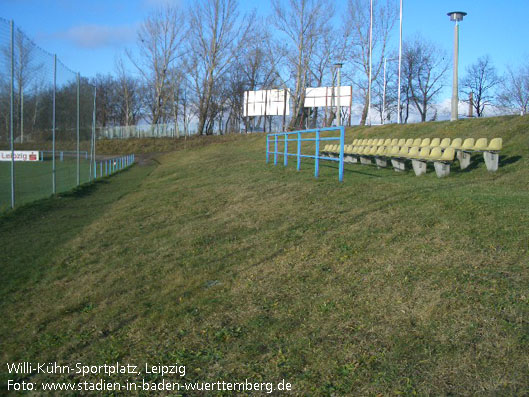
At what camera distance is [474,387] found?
2.59 metres

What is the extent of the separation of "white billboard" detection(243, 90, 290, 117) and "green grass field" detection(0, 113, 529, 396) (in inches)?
1393

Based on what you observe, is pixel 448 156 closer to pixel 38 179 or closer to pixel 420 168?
pixel 420 168

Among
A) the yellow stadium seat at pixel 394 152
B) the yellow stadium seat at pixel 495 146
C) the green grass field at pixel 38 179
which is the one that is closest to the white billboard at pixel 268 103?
the green grass field at pixel 38 179

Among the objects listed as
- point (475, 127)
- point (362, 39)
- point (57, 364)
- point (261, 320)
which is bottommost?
point (57, 364)

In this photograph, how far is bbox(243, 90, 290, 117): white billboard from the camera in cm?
4241

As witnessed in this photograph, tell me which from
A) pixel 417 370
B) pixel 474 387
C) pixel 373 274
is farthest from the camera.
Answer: pixel 373 274

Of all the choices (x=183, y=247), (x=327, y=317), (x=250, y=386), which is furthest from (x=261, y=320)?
(x=183, y=247)

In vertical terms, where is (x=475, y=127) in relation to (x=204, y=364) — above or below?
above

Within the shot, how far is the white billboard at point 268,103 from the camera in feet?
139

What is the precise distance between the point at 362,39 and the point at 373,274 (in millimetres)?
38655

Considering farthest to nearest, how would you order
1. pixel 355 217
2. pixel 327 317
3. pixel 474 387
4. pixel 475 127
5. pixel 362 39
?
1. pixel 362 39
2. pixel 475 127
3. pixel 355 217
4. pixel 327 317
5. pixel 474 387

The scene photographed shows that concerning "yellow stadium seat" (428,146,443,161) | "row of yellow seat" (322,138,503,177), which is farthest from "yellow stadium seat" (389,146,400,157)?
"yellow stadium seat" (428,146,443,161)

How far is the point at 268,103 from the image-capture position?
141 feet

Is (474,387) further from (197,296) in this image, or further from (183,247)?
(183,247)
